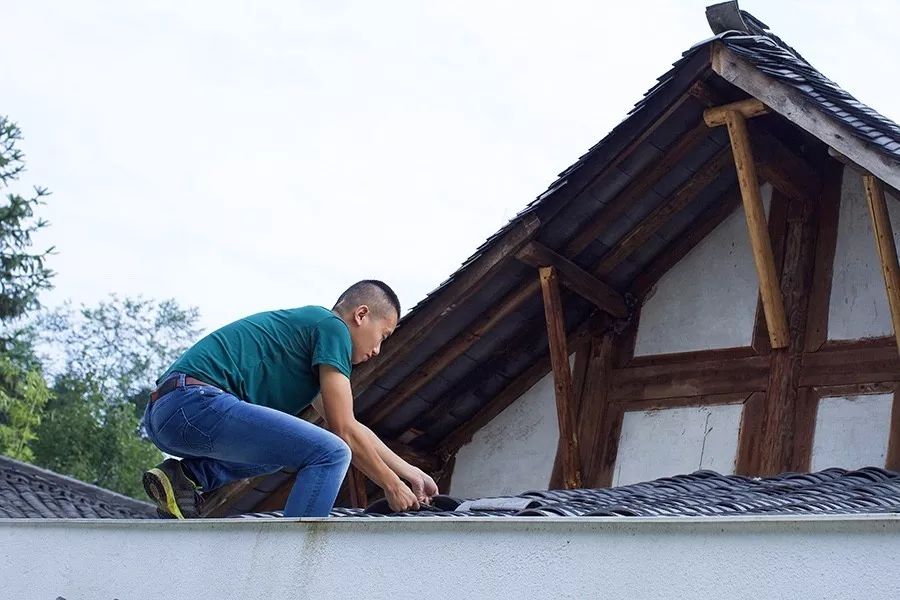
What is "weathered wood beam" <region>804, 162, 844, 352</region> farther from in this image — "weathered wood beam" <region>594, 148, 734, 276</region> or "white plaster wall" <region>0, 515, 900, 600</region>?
"white plaster wall" <region>0, 515, 900, 600</region>

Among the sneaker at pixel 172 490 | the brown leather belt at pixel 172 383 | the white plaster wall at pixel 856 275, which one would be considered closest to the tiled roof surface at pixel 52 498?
the white plaster wall at pixel 856 275

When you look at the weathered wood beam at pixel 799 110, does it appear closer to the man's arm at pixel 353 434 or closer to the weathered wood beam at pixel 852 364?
the weathered wood beam at pixel 852 364

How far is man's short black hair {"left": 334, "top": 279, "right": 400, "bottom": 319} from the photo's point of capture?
458cm

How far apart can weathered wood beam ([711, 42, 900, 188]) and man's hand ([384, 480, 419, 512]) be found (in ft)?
10.8

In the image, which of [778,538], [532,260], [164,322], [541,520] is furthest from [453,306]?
[164,322]

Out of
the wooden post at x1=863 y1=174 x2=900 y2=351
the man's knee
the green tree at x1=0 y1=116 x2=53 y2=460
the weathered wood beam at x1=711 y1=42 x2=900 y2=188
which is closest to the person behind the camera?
the man's knee

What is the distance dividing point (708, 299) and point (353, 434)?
4.62 metres

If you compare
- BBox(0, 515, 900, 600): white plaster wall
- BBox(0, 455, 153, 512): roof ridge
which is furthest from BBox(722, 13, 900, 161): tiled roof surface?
BBox(0, 455, 153, 512): roof ridge

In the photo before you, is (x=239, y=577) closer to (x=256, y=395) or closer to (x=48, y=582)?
(x=256, y=395)

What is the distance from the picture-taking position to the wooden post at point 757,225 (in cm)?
735

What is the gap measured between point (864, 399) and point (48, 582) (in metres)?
4.67

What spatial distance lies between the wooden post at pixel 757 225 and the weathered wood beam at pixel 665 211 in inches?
24.2

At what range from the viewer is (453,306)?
26.8 ft

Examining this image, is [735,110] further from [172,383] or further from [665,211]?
[172,383]
